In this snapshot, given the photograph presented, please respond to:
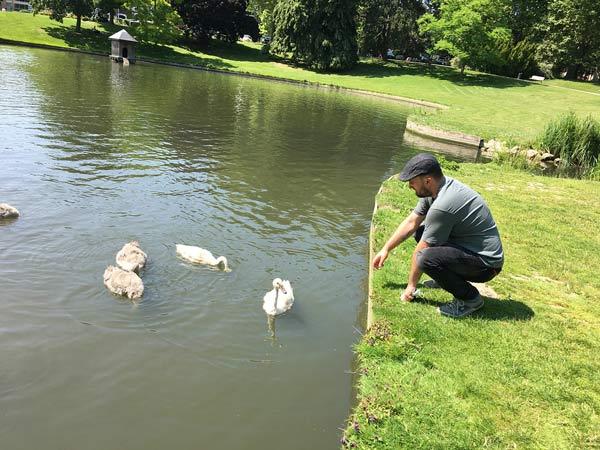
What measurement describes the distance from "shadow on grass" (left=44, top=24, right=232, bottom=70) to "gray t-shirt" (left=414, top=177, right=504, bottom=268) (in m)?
53.8

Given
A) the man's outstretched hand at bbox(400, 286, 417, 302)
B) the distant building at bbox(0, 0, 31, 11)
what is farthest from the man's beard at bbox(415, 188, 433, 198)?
the distant building at bbox(0, 0, 31, 11)

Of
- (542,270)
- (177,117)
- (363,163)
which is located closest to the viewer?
(542,270)

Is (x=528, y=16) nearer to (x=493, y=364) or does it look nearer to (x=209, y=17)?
(x=209, y=17)

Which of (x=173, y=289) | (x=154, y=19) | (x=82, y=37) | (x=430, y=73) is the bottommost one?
(x=173, y=289)

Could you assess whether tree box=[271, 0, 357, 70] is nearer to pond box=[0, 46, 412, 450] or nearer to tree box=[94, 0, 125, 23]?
tree box=[94, 0, 125, 23]

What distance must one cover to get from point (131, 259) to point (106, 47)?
6152 centimetres

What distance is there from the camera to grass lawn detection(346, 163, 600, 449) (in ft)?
15.5

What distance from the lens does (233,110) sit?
2742 cm

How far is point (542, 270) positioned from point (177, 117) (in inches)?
729

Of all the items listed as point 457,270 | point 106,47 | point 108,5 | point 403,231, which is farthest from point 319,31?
point 457,270

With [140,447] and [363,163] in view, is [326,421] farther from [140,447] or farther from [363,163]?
[363,163]

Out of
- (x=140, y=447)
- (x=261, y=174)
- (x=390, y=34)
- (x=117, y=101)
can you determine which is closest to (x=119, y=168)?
(x=261, y=174)

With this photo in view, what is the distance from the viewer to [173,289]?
25.4 ft

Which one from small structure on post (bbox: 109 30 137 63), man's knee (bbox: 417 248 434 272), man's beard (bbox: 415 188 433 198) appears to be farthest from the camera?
small structure on post (bbox: 109 30 137 63)
